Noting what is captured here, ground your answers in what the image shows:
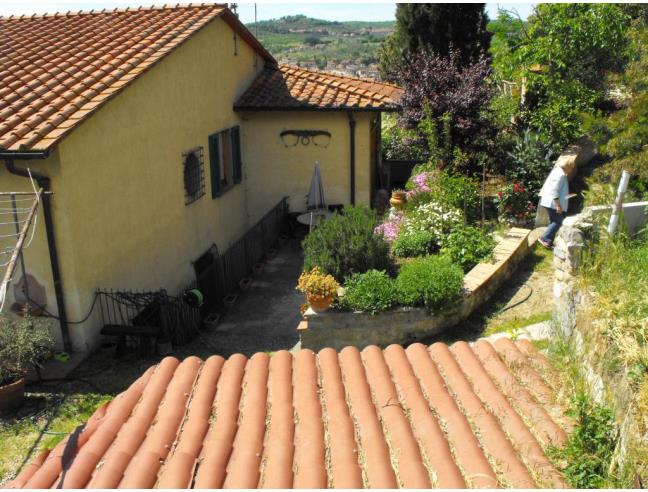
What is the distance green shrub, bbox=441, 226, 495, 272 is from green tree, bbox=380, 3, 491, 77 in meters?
14.5

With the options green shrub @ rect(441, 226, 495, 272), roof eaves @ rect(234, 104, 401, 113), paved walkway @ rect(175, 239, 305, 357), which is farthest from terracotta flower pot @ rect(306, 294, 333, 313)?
roof eaves @ rect(234, 104, 401, 113)

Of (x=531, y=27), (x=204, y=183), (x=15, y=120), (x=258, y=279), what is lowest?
(x=258, y=279)

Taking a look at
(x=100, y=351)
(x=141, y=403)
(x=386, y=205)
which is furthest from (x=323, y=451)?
(x=386, y=205)

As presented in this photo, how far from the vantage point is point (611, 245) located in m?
6.16

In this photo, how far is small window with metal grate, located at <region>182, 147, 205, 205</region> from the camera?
493 inches

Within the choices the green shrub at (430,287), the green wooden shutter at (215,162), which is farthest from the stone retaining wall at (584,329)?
the green wooden shutter at (215,162)

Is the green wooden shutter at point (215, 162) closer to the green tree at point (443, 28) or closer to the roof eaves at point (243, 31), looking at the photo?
the roof eaves at point (243, 31)

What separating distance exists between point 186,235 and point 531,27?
932 centimetres

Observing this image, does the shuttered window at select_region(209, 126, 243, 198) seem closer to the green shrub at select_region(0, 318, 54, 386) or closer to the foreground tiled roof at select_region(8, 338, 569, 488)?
the green shrub at select_region(0, 318, 54, 386)

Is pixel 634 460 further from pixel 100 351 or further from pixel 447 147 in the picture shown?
pixel 447 147

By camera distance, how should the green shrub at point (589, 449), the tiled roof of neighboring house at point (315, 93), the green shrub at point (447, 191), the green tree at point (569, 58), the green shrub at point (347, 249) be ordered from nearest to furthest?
1. the green shrub at point (589, 449)
2. the green shrub at point (347, 249)
3. the green shrub at point (447, 191)
4. the green tree at point (569, 58)
5. the tiled roof of neighboring house at point (315, 93)

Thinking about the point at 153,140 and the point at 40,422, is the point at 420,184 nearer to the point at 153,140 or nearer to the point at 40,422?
the point at 153,140

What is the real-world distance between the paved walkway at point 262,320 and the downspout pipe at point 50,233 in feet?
5.52

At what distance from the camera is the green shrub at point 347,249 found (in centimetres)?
983
